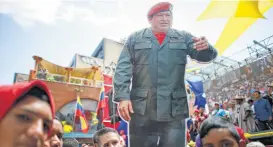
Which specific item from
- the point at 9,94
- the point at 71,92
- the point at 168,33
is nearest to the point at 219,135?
the point at 168,33

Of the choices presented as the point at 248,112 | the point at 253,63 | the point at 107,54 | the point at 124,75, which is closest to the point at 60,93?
the point at 107,54

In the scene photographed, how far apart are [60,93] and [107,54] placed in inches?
283

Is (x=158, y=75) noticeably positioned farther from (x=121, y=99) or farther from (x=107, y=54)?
(x=107, y=54)

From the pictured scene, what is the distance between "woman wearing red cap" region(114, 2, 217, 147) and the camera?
5.25 feet

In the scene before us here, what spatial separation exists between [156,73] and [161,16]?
414 mm

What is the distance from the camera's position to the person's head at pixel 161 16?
5.73 feet

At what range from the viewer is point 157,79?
1.66 metres

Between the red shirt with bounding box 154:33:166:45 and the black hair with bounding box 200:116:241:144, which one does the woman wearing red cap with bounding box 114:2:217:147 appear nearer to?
the red shirt with bounding box 154:33:166:45

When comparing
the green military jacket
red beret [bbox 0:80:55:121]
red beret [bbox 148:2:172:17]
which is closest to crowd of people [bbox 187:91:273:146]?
the green military jacket

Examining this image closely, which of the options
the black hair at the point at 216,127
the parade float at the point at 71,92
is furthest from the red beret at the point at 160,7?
the parade float at the point at 71,92

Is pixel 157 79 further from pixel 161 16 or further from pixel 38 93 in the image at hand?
pixel 38 93

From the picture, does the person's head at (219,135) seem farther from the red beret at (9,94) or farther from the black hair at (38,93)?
the red beret at (9,94)

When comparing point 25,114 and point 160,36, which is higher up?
point 160,36

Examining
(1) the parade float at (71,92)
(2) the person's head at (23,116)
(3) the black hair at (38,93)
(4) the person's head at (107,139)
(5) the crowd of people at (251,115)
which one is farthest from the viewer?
(1) the parade float at (71,92)
